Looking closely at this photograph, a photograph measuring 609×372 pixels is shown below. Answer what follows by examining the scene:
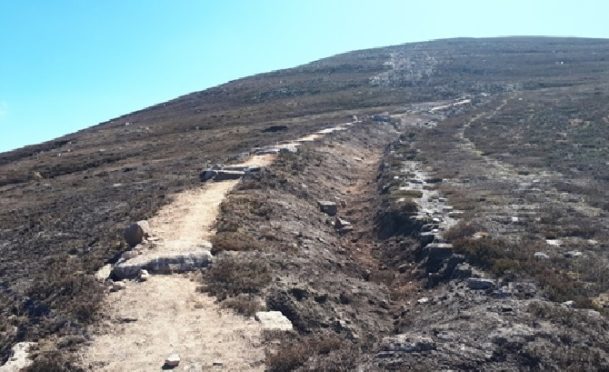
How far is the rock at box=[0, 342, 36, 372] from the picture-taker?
14617 millimetres

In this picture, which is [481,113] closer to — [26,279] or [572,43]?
[26,279]

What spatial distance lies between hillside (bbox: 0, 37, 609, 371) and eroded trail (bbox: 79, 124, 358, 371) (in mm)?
96

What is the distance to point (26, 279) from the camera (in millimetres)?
21922

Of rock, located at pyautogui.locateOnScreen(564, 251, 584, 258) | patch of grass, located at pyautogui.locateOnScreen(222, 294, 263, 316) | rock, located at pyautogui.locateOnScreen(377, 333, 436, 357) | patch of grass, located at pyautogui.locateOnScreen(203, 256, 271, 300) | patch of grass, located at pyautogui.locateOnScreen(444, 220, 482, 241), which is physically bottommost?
rock, located at pyautogui.locateOnScreen(564, 251, 584, 258)

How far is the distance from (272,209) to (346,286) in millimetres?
9125

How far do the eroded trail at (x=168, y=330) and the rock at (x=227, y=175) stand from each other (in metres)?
15.6

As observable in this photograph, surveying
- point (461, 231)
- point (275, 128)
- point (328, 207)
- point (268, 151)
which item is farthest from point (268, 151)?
point (275, 128)

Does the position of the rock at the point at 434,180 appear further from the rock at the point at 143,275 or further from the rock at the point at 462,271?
the rock at the point at 143,275

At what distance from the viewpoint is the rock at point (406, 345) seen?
46.8ft

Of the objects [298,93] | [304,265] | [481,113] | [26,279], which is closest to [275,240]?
[304,265]

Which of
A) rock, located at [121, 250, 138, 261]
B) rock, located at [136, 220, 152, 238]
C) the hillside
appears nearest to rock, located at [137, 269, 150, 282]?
the hillside

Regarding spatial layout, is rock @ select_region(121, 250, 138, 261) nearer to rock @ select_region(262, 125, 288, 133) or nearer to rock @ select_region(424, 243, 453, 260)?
rock @ select_region(424, 243, 453, 260)

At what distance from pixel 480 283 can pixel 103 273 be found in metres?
13.1

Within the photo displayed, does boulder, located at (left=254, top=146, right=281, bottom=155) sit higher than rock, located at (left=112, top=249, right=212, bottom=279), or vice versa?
boulder, located at (left=254, top=146, right=281, bottom=155)
